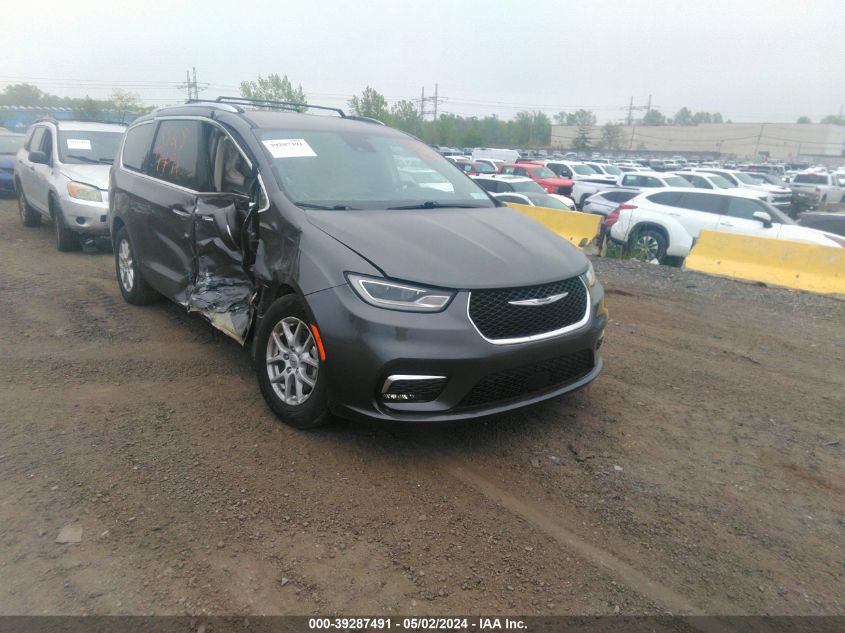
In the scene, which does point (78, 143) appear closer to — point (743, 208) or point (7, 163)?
point (7, 163)

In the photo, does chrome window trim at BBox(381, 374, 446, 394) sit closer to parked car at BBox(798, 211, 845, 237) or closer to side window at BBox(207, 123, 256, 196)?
side window at BBox(207, 123, 256, 196)

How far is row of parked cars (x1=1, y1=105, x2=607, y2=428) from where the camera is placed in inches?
122

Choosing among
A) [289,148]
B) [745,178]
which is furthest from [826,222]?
[745,178]

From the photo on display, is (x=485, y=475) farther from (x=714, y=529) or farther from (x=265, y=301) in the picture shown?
(x=265, y=301)

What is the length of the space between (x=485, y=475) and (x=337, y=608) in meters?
1.16

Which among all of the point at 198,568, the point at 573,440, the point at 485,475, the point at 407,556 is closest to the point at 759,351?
the point at 573,440

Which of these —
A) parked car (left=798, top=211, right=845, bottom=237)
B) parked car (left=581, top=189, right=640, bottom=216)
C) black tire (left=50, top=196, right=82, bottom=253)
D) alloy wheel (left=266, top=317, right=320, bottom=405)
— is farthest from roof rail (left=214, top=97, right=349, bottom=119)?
parked car (left=581, top=189, right=640, bottom=216)

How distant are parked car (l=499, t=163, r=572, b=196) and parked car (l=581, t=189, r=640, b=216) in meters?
3.70

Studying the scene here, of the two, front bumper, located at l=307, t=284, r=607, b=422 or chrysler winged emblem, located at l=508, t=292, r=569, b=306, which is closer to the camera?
front bumper, located at l=307, t=284, r=607, b=422

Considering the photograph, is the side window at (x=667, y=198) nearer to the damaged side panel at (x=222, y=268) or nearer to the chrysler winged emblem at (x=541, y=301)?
the chrysler winged emblem at (x=541, y=301)

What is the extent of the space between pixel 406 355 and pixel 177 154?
3150 mm

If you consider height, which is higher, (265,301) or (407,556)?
(265,301)

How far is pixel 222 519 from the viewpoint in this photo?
2.83m

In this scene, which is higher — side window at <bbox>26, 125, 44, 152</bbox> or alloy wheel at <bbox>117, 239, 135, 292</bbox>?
side window at <bbox>26, 125, 44, 152</bbox>
